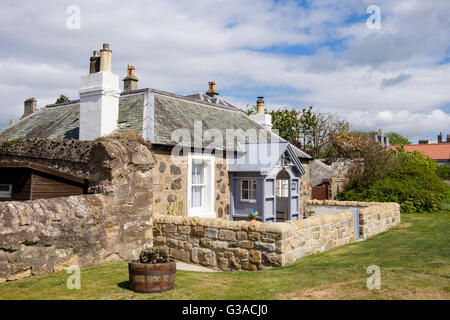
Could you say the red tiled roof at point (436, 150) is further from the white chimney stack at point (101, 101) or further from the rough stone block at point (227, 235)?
the rough stone block at point (227, 235)

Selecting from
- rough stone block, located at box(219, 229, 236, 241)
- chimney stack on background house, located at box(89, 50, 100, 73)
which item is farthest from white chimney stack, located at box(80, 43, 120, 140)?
rough stone block, located at box(219, 229, 236, 241)

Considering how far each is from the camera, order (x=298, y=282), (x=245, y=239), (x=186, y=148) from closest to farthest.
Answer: (x=298, y=282) < (x=245, y=239) < (x=186, y=148)

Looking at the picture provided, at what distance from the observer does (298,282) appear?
653cm

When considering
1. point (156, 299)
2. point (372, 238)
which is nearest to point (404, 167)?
point (372, 238)

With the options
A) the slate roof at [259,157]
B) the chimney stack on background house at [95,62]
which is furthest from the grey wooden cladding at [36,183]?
the slate roof at [259,157]

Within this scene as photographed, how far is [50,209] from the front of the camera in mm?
7395

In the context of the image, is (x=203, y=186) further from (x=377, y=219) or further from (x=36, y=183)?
(x=377, y=219)

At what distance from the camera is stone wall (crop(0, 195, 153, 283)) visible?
6723mm

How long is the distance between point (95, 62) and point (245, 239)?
8.88 m

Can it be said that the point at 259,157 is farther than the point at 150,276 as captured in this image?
Yes

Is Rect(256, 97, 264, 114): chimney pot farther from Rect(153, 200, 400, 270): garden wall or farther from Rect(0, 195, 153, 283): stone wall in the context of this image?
Rect(0, 195, 153, 283): stone wall

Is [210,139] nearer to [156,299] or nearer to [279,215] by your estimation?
[279,215]

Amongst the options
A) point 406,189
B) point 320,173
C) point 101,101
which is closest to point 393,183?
point 406,189

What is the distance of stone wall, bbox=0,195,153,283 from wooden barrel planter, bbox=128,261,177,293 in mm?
2129
